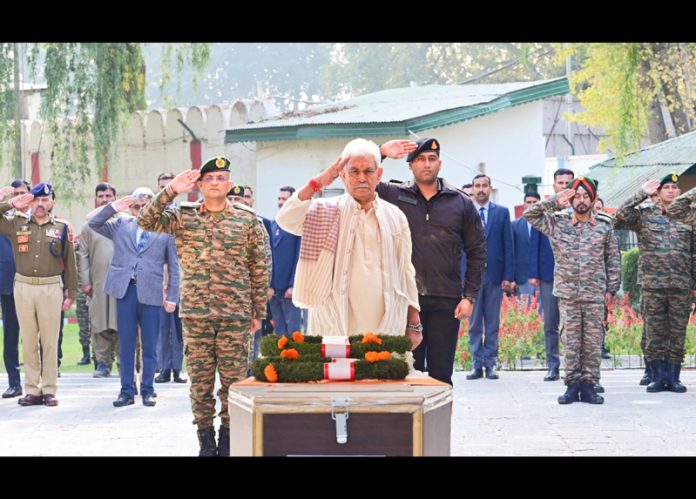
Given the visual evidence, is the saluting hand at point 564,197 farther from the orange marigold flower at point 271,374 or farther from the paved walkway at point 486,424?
the orange marigold flower at point 271,374

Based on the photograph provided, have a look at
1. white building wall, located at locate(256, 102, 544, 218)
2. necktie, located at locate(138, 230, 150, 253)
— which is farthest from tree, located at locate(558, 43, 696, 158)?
necktie, located at locate(138, 230, 150, 253)

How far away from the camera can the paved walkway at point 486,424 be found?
37.2 ft

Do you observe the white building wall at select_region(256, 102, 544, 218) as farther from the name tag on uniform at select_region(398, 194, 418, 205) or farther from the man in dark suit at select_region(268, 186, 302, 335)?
the name tag on uniform at select_region(398, 194, 418, 205)

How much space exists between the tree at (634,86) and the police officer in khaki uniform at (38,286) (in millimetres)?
9968

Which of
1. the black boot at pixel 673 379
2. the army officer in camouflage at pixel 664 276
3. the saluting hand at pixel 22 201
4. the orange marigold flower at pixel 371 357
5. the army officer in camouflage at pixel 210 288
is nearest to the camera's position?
the orange marigold flower at pixel 371 357

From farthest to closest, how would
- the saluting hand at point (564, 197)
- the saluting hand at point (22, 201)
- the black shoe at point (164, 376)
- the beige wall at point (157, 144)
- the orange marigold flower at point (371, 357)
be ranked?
1. the beige wall at point (157, 144)
2. the black shoe at point (164, 376)
3. the saluting hand at point (22, 201)
4. the saluting hand at point (564, 197)
5. the orange marigold flower at point (371, 357)

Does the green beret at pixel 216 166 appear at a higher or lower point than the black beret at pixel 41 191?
lower

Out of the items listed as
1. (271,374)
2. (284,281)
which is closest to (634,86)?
(284,281)

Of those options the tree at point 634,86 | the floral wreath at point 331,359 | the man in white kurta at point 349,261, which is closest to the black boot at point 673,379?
the man in white kurta at point 349,261

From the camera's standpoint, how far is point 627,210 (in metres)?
15.0

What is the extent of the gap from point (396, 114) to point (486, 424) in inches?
606

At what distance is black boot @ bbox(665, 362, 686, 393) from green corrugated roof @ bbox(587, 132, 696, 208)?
1041 centimetres

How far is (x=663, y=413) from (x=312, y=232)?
5720 mm
